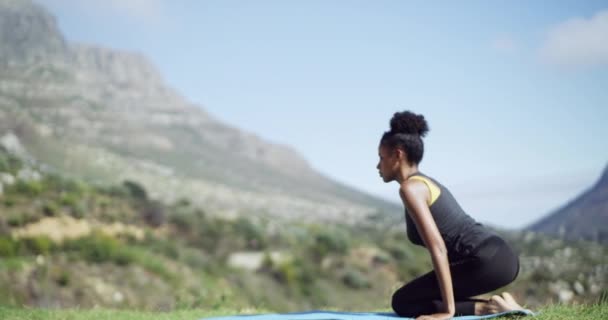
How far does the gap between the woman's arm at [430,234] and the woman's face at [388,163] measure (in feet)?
0.74

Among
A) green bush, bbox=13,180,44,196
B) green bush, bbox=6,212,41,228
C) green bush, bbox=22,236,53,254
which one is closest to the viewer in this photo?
green bush, bbox=22,236,53,254

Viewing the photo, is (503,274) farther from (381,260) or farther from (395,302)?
(381,260)

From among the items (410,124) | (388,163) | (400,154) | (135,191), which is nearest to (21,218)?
(135,191)

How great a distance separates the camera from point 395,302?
16.8 feet

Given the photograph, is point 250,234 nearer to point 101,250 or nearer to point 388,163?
point 101,250

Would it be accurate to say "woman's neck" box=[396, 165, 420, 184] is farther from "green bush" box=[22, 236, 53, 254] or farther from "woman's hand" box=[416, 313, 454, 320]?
"green bush" box=[22, 236, 53, 254]

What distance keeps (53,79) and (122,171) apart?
2838 cm

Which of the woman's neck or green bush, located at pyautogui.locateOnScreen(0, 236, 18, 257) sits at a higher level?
green bush, located at pyautogui.locateOnScreen(0, 236, 18, 257)

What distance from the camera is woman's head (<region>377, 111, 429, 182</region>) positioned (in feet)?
15.1

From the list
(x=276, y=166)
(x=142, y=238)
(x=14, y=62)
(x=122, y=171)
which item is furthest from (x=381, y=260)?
(x=276, y=166)

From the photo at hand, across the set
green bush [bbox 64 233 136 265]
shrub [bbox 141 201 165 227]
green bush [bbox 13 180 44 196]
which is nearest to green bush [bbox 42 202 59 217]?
green bush [bbox 13 180 44 196]

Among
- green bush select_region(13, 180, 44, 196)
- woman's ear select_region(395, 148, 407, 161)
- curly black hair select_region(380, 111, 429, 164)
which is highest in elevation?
green bush select_region(13, 180, 44, 196)

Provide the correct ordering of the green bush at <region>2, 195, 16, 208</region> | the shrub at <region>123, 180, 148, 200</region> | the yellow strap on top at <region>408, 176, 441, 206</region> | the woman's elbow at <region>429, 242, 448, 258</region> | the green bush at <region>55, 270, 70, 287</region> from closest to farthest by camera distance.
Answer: the woman's elbow at <region>429, 242, 448, 258</region> < the yellow strap on top at <region>408, 176, 441, 206</region> < the green bush at <region>55, 270, 70, 287</region> < the green bush at <region>2, 195, 16, 208</region> < the shrub at <region>123, 180, 148, 200</region>

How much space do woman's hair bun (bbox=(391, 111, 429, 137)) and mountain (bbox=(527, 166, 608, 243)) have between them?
37.5 m
